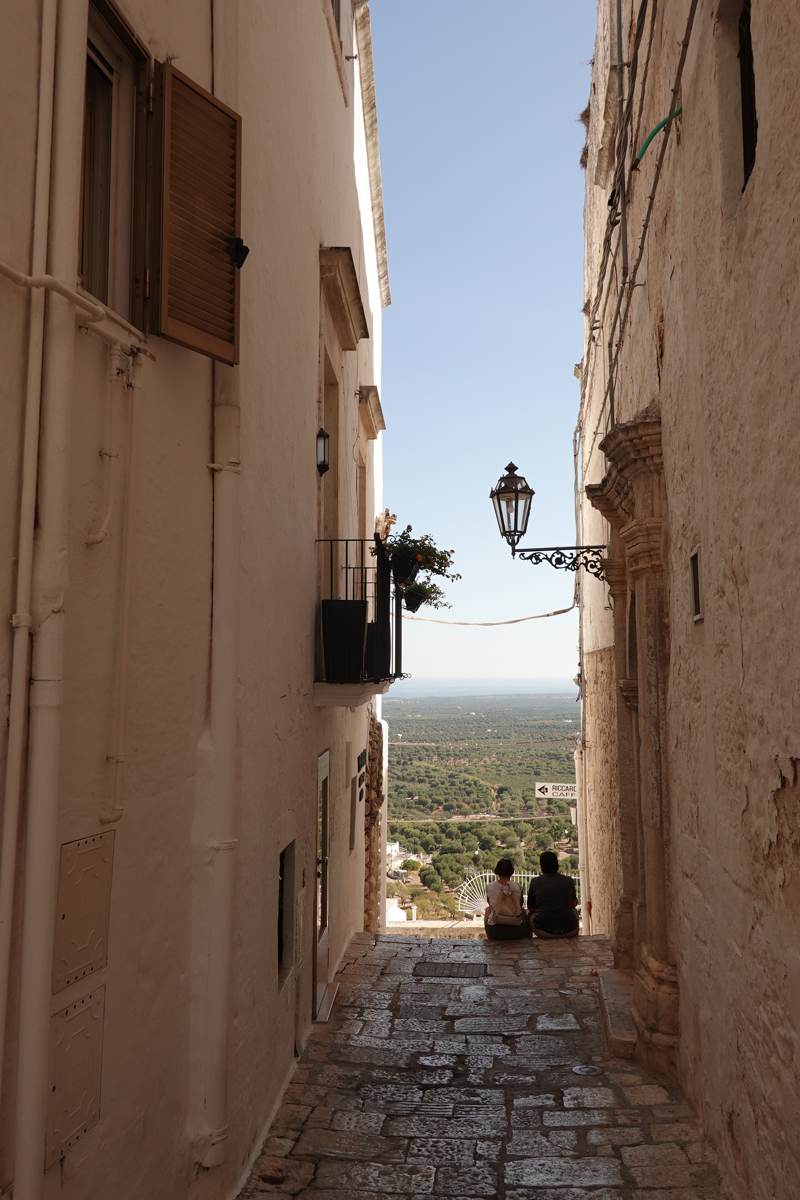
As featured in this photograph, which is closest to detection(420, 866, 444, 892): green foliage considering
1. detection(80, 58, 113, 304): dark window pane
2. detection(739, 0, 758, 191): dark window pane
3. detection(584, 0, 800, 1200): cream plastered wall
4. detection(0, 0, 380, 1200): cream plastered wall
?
detection(0, 0, 380, 1200): cream plastered wall

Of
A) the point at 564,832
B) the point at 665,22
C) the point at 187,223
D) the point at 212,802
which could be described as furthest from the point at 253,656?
the point at 564,832

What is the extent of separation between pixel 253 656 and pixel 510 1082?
3.28 metres

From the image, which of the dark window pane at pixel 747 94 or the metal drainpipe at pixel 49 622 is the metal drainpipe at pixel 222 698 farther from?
the dark window pane at pixel 747 94

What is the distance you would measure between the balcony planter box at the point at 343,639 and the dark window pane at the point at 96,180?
382cm

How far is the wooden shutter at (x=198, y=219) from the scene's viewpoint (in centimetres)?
378

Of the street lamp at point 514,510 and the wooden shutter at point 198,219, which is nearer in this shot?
the wooden shutter at point 198,219

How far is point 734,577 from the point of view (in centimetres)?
391

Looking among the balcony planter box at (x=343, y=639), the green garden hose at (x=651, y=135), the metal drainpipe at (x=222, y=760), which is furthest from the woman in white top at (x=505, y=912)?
the green garden hose at (x=651, y=135)

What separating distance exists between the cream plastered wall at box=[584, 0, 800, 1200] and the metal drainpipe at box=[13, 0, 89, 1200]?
2.37 metres

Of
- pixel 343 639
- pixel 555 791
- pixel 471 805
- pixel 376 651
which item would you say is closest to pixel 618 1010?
pixel 376 651

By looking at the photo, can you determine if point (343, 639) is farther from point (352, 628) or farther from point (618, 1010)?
point (618, 1010)

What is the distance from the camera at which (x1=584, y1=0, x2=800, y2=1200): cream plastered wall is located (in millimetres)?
3168

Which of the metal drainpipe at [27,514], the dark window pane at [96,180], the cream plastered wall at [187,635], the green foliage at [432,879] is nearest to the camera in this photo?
the metal drainpipe at [27,514]

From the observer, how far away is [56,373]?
281 centimetres
